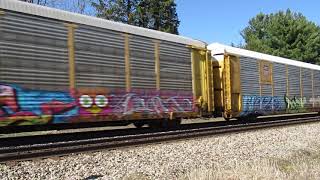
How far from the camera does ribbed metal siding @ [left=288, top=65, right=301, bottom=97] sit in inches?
974

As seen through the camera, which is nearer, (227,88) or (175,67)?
(175,67)

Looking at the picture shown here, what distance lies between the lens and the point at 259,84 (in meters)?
21.5

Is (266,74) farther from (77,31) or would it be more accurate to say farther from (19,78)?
(19,78)

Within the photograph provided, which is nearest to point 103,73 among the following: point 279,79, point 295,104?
point 279,79

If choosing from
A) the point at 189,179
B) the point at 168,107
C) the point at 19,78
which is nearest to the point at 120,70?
the point at 168,107

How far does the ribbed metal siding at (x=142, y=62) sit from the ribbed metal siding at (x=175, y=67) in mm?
487

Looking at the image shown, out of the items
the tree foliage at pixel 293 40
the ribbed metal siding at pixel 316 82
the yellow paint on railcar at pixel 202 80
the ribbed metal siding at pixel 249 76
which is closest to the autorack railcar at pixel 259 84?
the ribbed metal siding at pixel 249 76

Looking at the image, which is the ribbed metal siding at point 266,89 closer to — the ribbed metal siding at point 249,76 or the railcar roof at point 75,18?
the ribbed metal siding at point 249,76

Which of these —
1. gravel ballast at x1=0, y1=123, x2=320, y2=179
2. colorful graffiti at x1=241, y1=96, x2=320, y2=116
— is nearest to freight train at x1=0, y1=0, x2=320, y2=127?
colorful graffiti at x1=241, y1=96, x2=320, y2=116

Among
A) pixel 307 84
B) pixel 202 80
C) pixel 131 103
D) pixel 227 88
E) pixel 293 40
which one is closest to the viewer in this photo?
pixel 131 103

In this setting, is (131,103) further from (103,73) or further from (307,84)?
(307,84)

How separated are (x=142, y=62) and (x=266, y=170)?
21.8 ft

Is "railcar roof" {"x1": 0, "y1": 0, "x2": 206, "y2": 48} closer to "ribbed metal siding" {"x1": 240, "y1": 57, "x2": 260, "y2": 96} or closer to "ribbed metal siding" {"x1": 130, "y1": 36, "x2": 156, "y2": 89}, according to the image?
"ribbed metal siding" {"x1": 130, "y1": 36, "x2": 156, "y2": 89}

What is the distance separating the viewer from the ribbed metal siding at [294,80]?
2475 cm
